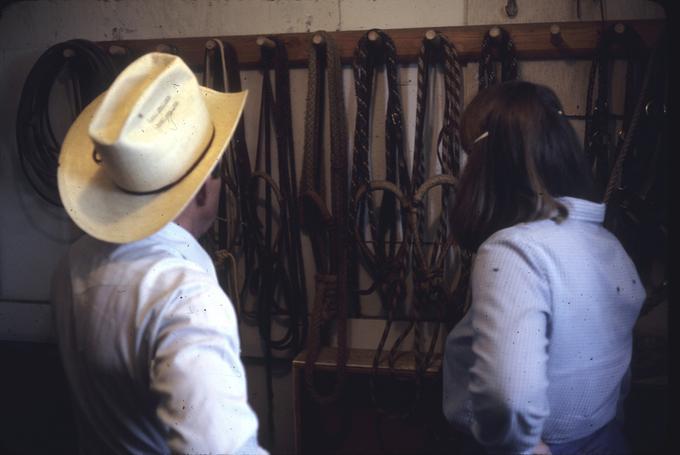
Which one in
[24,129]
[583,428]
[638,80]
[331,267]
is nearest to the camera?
[583,428]

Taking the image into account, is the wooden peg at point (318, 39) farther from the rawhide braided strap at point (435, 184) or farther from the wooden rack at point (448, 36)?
the rawhide braided strap at point (435, 184)

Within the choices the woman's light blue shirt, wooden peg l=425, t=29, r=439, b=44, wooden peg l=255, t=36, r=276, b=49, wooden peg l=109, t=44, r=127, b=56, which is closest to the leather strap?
wooden peg l=425, t=29, r=439, b=44

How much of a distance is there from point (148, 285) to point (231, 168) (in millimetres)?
1326

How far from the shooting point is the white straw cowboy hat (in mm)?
1036

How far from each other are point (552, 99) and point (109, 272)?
976 mm

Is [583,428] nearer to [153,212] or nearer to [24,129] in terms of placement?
[153,212]

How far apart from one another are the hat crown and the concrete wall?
1138 mm

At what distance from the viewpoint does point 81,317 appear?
40.8 inches

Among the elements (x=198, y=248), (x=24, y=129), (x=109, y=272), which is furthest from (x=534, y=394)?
(x=24, y=129)

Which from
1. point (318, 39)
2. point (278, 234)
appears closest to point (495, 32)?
point (318, 39)

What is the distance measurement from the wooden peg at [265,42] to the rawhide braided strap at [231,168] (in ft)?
0.50

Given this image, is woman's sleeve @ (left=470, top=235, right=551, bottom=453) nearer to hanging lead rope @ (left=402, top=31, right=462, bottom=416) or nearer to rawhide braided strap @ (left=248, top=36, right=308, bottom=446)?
hanging lead rope @ (left=402, top=31, right=462, bottom=416)

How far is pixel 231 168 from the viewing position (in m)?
2.25

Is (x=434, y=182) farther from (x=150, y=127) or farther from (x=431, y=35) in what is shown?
(x=150, y=127)
